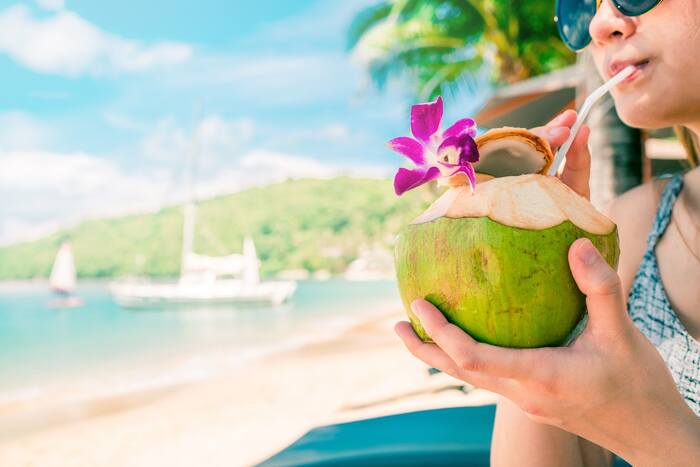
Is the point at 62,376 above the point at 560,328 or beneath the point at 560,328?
beneath

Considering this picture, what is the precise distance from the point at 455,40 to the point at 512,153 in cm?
1344

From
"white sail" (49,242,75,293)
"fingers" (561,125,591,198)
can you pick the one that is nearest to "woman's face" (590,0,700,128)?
"fingers" (561,125,591,198)

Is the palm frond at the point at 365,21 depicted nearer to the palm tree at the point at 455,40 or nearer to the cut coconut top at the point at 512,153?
the palm tree at the point at 455,40

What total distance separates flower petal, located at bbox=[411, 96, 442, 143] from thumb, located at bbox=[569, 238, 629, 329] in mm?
268

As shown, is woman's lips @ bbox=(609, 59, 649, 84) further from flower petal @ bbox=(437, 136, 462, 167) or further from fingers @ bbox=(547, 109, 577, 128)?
flower petal @ bbox=(437, 136, 462, 167)

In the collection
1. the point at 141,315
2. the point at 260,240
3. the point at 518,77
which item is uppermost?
the point at 518,77

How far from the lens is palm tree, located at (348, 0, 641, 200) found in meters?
13.1

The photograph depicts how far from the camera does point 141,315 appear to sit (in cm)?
4269

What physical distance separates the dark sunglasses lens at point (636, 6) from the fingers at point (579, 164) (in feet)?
0.70

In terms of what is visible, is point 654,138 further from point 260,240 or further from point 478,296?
point 260,240

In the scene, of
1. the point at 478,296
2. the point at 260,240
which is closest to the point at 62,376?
the point at 478,296

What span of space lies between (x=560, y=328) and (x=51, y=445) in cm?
→ 1087

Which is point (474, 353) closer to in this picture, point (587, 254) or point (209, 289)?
point (587, 254)

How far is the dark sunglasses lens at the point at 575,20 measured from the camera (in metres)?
1.31
